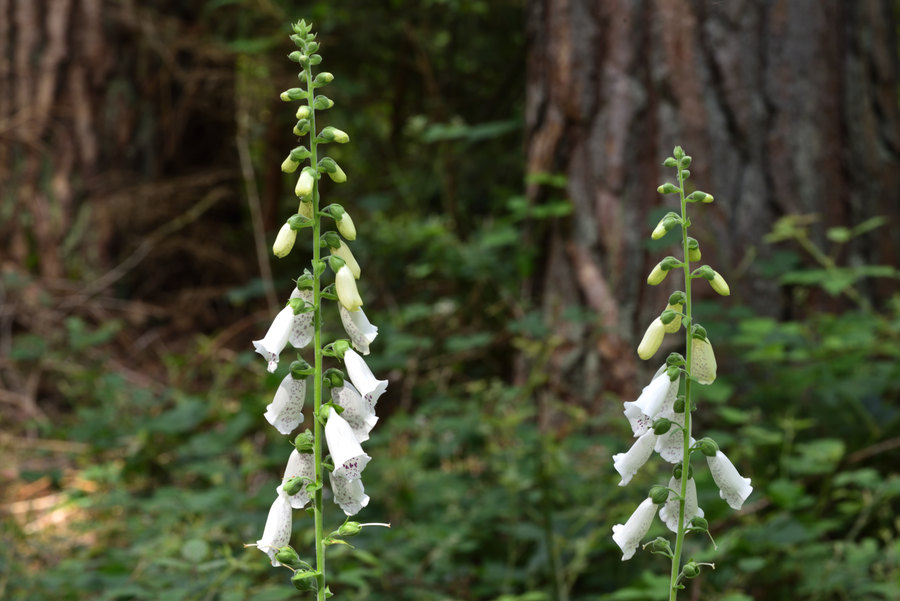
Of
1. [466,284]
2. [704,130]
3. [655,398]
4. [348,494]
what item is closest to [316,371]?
[348,494]

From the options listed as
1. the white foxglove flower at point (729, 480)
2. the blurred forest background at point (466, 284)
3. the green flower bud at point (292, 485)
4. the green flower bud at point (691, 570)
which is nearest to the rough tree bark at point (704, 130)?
the blurred forest background at point (466, 284)

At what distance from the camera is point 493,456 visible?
4168mm

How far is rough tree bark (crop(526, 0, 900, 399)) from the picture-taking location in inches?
192

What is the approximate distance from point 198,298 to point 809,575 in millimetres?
5379

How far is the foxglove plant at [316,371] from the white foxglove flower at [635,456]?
48 cm

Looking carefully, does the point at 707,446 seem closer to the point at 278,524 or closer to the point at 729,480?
the point at 729,480

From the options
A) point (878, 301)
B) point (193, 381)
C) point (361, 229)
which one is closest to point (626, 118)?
point (878, 301)

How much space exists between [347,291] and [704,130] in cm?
360

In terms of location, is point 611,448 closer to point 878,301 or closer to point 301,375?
point 878,301

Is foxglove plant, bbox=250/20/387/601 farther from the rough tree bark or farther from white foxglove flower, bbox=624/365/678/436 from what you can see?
the rough tree bark

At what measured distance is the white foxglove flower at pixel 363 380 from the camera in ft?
5.81

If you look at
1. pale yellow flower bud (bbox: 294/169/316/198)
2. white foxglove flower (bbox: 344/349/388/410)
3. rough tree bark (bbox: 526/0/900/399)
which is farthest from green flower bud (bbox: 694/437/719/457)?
rough tree bark (bbox: 526/0/900/399)

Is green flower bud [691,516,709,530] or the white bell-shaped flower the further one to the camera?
the white bell-shaped flower

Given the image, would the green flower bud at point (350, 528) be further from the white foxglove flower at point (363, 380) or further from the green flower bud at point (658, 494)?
the green flower bud at point (658, 494)
